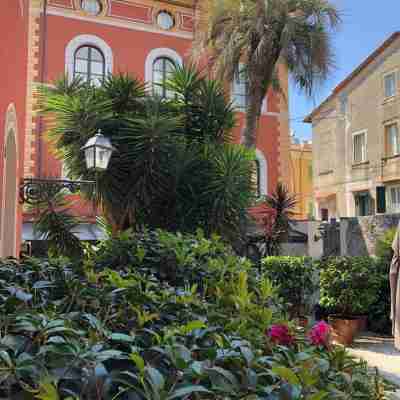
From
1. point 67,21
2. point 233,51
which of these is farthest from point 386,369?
point 67,21

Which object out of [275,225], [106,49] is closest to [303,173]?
[106,49]

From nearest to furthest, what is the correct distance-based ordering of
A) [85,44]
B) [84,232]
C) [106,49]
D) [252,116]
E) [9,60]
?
[9,60] → [252,116] → [84,232] → [85,44] → [106,49]

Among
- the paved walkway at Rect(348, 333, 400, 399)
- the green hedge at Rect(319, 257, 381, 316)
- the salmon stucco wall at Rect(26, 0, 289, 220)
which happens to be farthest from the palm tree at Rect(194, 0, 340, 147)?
the paved walkway at Rect(348, 333, 400, 399)

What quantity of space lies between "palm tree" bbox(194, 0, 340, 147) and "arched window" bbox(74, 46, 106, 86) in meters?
4.91

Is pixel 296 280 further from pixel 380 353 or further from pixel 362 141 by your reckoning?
pixel 362 141

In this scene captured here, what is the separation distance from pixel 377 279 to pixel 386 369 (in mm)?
1856

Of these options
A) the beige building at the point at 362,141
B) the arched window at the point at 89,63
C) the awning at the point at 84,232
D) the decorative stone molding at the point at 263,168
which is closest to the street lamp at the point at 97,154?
the awning at the point at 84,232

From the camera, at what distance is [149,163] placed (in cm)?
776

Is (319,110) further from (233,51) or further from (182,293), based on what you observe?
(182,293)

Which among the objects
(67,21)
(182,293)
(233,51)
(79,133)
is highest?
(67,21)

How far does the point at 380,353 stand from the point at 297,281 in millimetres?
1677

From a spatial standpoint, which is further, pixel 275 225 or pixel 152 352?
pixel 275 225

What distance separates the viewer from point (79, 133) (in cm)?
810

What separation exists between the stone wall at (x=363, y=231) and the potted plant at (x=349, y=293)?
1.71m
